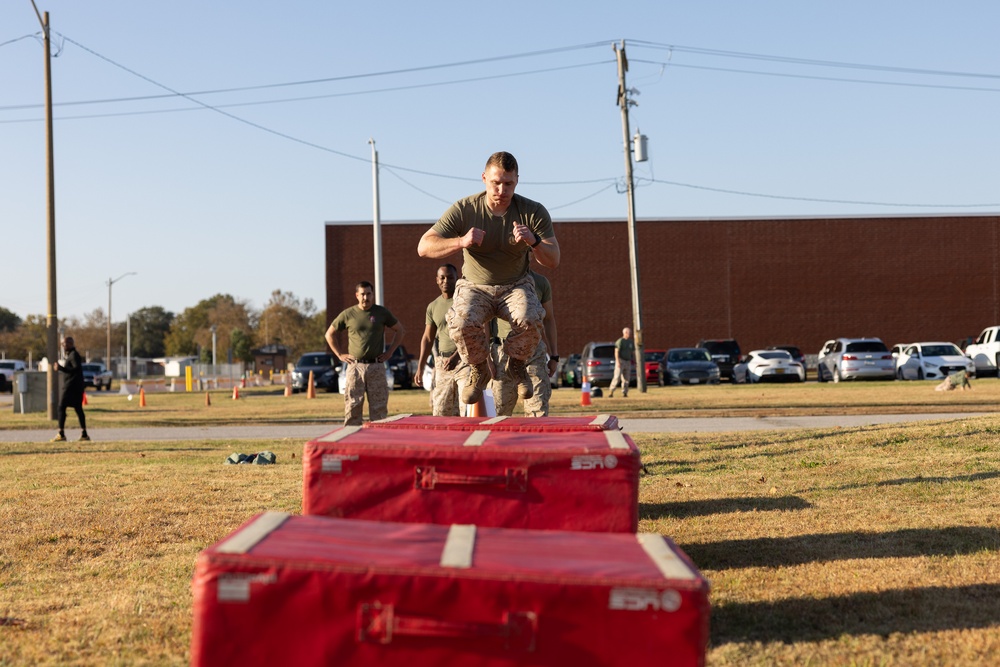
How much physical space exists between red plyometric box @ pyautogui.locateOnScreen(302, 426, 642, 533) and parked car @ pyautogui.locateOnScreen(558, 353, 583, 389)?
35.1 m

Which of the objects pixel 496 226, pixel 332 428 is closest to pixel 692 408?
pixel 332 428

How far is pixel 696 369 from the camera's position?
1462 inches

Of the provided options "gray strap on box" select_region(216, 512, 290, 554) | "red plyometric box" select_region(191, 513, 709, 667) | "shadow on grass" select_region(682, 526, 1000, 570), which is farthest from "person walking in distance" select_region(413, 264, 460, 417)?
"red plyometric box" select_region(191, 513, 709, 667)

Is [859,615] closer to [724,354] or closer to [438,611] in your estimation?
[438,611]

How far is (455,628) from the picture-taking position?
10.2 ft

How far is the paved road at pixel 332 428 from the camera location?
1561cm

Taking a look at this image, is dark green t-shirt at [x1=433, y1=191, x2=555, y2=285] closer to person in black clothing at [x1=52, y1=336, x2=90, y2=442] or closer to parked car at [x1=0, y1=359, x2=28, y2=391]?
person in black clothing at [x1=52, y1=336, x2=90, y2=442]

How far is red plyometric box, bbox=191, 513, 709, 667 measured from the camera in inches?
122

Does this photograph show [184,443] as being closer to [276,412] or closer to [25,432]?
[25,432]

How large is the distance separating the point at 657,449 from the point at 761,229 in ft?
151

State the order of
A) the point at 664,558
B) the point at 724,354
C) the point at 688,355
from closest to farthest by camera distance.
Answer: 1. the point at 664,558
2. the point at 688,355
3. the point at 724,354

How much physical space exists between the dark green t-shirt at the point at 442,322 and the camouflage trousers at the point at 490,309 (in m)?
2.62

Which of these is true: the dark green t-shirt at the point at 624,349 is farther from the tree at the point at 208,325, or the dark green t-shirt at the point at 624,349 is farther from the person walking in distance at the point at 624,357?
the tree at the point at 208,325

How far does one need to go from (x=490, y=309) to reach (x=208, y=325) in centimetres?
12391
